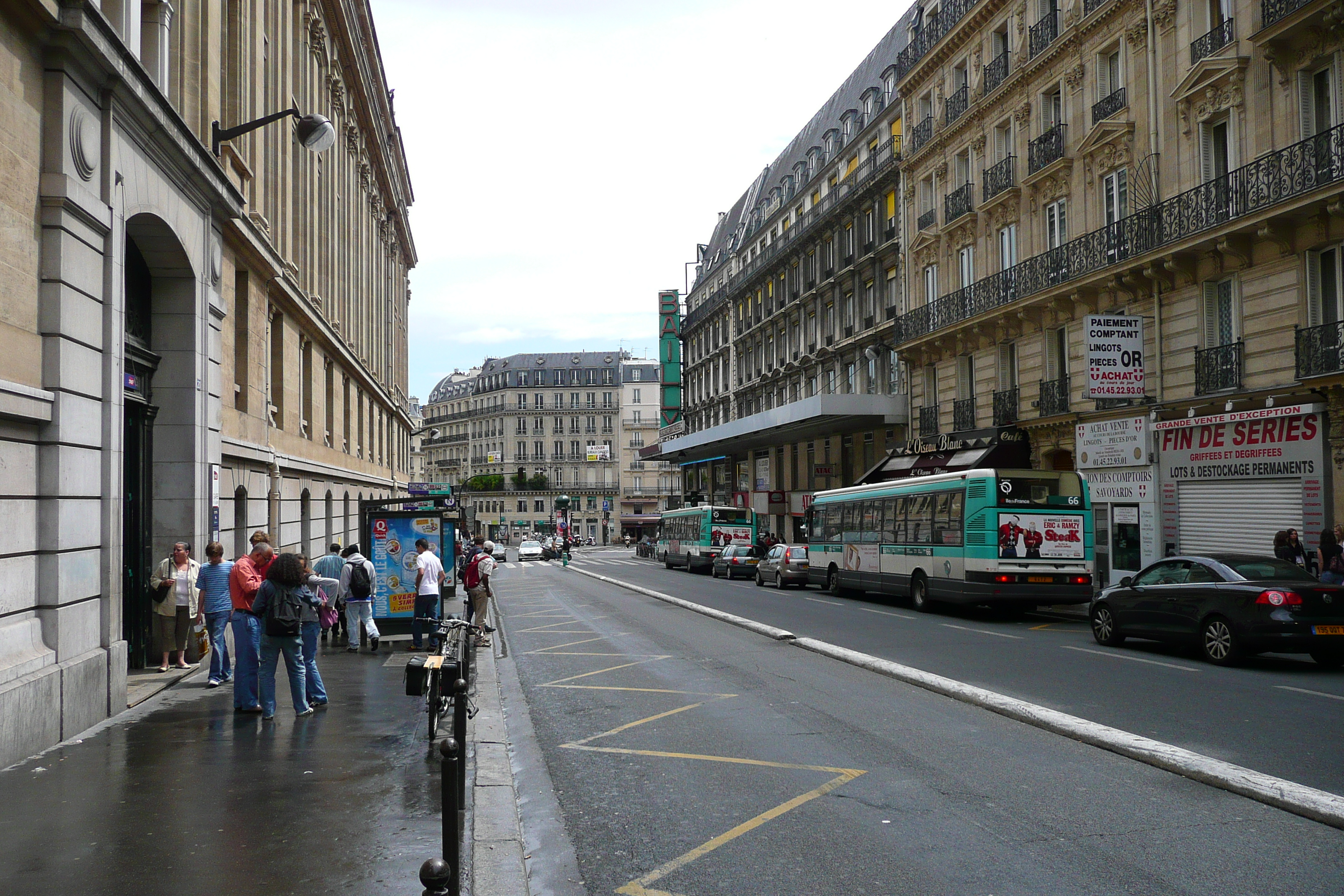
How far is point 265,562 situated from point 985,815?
7387 millimetres

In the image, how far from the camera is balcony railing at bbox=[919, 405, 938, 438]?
3562 centimetres

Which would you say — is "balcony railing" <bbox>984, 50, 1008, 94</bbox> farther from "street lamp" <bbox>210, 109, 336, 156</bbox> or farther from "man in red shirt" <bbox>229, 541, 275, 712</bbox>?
"man in red shirt" <bbox>229, 541, 275, 712</bbox>

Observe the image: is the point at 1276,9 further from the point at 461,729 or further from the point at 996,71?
the point at 461,729

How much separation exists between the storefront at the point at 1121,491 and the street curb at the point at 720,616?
32.1 ft

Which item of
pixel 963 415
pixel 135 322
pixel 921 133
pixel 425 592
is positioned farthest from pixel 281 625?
pixel 921 133

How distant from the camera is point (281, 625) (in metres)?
9.63

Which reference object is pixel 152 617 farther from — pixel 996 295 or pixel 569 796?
pixel 996 295

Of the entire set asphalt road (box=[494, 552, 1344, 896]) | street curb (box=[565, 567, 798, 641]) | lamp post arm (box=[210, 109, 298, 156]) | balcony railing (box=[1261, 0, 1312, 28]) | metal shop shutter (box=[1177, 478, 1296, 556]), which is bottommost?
street curb (box=[565, 567, 798, 641])

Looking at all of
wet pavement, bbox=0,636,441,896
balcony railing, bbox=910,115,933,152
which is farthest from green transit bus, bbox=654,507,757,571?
wet pavement, bbox=0,636,441,896

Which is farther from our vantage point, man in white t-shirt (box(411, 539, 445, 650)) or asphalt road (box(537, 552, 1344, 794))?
man in white t-shirt (box(411, 539, 445, 650))

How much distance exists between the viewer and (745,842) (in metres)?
6.22

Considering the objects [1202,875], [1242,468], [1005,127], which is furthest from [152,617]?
[1005,127]

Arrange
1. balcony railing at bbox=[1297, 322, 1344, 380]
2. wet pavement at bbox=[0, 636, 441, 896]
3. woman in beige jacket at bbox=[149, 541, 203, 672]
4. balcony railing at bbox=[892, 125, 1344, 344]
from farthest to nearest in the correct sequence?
1. balcony railing at bbox=[892, 125, 1344, 344]
2. balcony railing at bbox=[1297, 322, 1344, 380]
3. woman in beige jacket at bbox=[149, 541, 203, 672]
4. wet pavement at bbox=[0, 636, 441, 896]

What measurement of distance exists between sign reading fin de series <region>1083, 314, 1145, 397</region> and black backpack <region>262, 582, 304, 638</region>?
19300 millimetres
